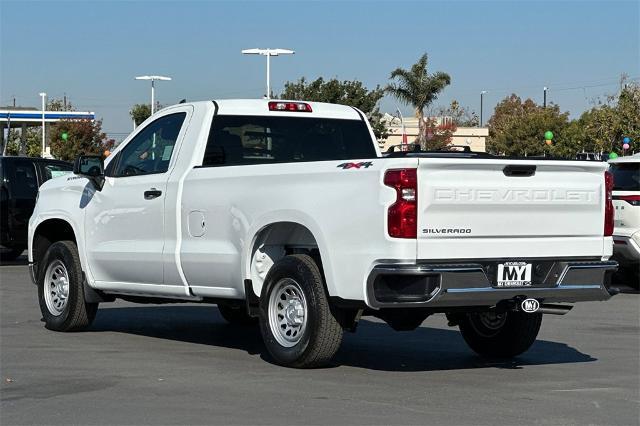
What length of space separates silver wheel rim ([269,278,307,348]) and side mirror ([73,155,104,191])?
8.90ft

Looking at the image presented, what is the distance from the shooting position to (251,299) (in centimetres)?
964

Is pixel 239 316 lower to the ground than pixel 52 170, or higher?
lower

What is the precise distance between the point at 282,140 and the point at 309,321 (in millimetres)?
2472

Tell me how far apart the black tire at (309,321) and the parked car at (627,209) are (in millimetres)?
8126

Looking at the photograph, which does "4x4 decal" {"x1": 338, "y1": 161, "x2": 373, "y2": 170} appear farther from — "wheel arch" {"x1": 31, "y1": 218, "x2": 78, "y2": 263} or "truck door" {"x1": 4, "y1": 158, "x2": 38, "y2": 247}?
"truck door" {"x1": 4, "y1": 158, "x2": 38, "y2": 247}

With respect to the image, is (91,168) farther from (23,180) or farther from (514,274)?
(23,180)

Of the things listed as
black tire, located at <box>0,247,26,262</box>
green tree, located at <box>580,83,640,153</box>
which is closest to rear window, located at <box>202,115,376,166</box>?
black tire, located at <box>0,247,26,262</box>

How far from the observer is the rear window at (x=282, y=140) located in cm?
1063

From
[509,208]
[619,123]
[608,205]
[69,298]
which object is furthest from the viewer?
[619,123]

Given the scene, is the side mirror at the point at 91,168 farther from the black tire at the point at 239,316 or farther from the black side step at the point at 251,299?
→ the black side step at the point at 251,299

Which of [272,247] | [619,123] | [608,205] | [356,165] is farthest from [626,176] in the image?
[619,123]

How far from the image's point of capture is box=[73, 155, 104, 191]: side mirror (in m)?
11.3

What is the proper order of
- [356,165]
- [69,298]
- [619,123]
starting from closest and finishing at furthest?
1. [356,165]
2. [69,298]
3. [619,123]

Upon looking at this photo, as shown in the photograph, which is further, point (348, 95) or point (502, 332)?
point (348, 95)
